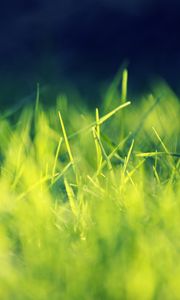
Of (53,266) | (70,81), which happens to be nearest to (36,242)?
(53,266)

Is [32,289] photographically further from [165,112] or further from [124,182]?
[165,112]

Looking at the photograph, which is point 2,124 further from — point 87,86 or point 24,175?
point 87,86

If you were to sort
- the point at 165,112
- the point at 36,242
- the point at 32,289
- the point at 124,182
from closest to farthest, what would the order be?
the point at 32,289
the point at 36,242
the point at 124,182
the point at 165,112

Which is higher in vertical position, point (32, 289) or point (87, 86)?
point (32, 289)

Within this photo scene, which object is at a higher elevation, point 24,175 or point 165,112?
point 24,175

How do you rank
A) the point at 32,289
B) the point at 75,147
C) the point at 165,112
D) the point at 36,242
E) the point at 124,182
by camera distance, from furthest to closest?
the point at 165,112 < the point at 75,147 < the point at 124,182 < the point at 36,242 < the point at 32,289

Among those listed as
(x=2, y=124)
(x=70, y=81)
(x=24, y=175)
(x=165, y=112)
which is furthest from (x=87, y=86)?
(x=24, y=175)

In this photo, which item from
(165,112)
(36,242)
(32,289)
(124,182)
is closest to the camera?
(32,289)

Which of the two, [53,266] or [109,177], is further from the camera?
[109,177]

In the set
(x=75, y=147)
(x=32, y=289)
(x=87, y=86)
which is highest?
(x=32, y=289)
